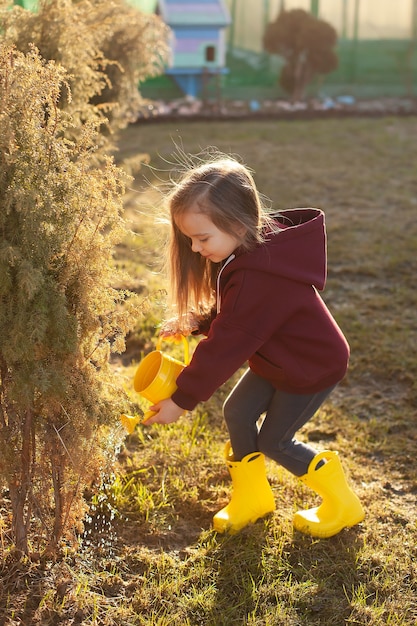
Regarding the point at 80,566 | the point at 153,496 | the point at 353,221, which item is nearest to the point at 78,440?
the point at 80,566

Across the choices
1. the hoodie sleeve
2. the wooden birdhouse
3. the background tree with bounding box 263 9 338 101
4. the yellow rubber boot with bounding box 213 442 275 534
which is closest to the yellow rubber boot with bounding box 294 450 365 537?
the yellow rubber boot with bounding box 213 442 275 534

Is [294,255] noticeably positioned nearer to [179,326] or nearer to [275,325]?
[275,325]

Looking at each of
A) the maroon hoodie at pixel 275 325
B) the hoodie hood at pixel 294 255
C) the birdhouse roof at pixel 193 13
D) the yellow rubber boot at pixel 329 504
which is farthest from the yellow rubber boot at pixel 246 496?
the birdhouse roof at pixel 193 13

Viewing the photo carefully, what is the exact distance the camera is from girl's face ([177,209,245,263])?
7.41 feet

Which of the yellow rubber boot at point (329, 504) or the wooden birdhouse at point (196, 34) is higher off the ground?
the wooden birdhouse at point (196, 34)

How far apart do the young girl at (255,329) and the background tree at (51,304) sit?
0.94ft

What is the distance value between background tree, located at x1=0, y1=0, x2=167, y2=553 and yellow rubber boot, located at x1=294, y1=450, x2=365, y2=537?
0.73 meters

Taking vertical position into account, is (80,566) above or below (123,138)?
below

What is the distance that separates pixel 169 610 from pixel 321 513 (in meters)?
0.65

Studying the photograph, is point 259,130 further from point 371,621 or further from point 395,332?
point 371,621

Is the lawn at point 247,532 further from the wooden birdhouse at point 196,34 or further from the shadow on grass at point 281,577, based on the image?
the wooden birdhouse at point 196,34

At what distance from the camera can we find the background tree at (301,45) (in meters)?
12.1

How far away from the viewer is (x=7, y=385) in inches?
78.8

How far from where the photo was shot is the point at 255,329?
7.34 feet
